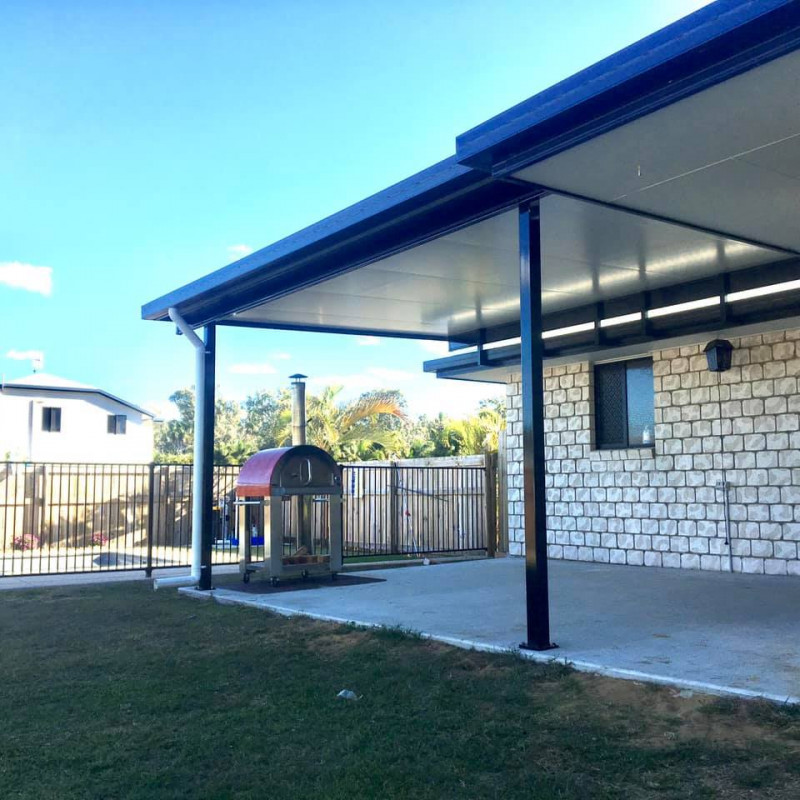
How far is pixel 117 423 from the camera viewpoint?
122 ft

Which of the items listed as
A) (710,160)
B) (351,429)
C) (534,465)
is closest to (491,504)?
(534,465)

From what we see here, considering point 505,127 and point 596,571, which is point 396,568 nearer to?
point 596,571

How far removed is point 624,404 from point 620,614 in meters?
5.52

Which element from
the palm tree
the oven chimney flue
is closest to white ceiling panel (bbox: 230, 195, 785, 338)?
the oven chimney flue

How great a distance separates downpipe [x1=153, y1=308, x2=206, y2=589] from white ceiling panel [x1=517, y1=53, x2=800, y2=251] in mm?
5895

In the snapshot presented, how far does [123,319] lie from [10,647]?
110 meters

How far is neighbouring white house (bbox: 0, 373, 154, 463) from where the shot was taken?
111 ft

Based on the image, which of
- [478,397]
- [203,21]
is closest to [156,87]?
[203,21]

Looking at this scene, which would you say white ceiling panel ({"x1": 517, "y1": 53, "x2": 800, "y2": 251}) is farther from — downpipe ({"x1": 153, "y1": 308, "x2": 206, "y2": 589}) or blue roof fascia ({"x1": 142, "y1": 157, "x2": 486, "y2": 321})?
downpipe ({"x1": 153, "y1": 308, "x2": 206, "y2": 589})

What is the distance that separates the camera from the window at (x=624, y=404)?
1235cm

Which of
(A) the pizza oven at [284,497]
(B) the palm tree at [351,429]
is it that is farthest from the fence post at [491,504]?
(B) the palm tree at [351,429]

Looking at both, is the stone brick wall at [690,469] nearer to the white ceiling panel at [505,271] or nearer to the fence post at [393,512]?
the white ceiling panel at [505,271]

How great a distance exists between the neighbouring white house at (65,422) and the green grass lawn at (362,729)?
27.6 meters

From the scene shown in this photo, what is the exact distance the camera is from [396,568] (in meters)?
12.7
